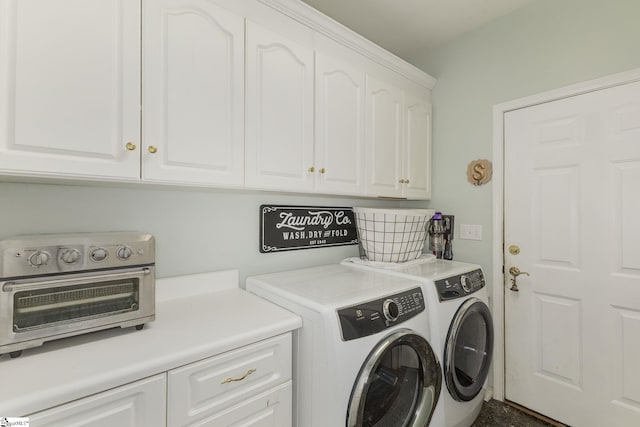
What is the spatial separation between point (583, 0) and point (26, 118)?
2732 mm

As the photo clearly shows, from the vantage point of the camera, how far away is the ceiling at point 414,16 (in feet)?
6.25

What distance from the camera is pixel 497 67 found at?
2070 mm

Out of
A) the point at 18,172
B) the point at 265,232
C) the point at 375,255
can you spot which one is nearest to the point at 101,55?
the point at 18,172

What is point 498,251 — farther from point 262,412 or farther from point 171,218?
point 171,218

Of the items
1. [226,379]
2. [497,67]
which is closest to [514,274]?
[497,67]

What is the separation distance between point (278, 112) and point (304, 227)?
758 millimetres

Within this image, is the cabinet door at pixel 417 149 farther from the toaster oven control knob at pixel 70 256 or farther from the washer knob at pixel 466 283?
the toaster oven control knob at pixel 70 256

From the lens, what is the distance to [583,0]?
5.67ft

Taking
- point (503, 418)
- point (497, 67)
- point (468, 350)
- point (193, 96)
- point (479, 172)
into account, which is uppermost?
point (497, 67)

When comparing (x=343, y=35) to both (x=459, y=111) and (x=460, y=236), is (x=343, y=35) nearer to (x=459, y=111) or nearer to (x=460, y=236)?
(x=459, y=111)

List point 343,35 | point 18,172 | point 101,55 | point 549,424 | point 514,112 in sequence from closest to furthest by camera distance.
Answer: point 18,172, point 101,55, point 343,35, point 549,424, point 514,112

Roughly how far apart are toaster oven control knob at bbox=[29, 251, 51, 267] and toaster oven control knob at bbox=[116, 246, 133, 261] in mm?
176

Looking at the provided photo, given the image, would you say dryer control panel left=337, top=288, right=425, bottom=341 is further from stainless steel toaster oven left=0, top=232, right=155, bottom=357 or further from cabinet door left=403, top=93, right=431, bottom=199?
cabinet door left=403, top=93, right=431, bottom=199

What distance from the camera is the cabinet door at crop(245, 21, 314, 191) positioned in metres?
1.37
